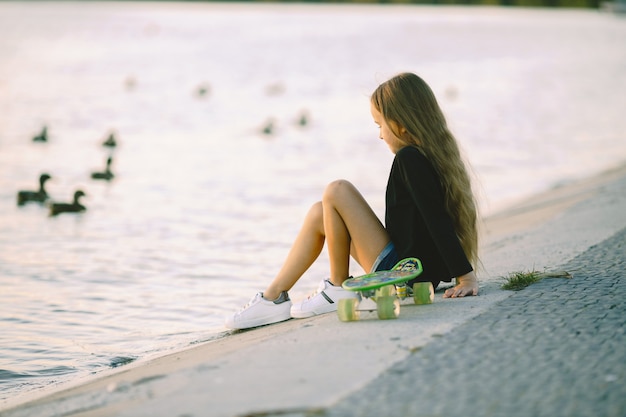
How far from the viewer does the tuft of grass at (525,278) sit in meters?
4.70

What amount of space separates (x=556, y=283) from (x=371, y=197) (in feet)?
22.0

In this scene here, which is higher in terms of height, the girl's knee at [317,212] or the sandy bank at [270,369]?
the girl's knee at [317,212]

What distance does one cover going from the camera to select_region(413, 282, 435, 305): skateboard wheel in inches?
174

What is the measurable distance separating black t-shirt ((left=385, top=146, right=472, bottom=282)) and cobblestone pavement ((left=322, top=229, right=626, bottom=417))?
35cm

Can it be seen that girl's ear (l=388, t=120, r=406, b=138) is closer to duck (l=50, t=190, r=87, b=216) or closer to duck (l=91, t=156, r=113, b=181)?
duck (l=50, t=190, r=87, b=216)

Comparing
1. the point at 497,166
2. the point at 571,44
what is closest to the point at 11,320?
the point at 497,166

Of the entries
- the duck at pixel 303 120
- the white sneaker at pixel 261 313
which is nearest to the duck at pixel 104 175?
the duck at pixel 303 120

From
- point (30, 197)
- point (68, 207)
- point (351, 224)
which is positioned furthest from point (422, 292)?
point (30, 197)

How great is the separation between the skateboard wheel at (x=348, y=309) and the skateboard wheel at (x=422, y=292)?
1.13 ft

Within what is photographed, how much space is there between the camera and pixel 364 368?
3439 millimetres

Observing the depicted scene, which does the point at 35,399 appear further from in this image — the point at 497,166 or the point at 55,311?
the point at 497,166

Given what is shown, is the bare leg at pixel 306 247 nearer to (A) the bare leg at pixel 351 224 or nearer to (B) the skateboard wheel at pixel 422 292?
(A) the bare leg at pixel 351 224

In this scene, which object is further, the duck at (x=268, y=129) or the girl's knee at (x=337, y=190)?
the duck at (x=268, y=129)

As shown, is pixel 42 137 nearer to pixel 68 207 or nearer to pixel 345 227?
pixel 68 207
